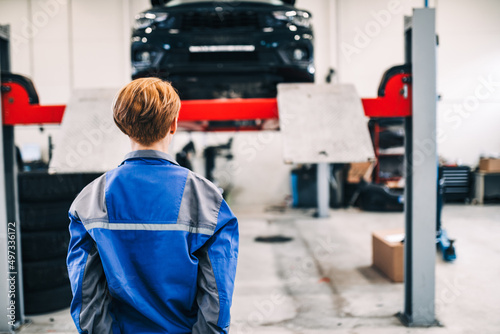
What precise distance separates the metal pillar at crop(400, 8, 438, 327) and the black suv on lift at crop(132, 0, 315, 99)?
92 centimetres

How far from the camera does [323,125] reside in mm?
2092

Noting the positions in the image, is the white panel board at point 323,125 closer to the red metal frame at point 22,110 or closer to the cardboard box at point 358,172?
the red metal frame at point 22,110

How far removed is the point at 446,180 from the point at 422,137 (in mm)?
6429

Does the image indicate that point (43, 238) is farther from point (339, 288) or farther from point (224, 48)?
point (339, 288)

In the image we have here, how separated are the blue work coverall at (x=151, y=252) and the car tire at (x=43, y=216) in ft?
6.49

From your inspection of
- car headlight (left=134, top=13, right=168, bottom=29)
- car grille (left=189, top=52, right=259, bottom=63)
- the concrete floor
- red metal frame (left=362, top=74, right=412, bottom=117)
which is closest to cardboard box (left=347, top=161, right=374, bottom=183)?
the concrete floor

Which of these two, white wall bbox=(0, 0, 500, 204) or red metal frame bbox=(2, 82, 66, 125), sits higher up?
white wall bbox=(0, 0, 500, 204)

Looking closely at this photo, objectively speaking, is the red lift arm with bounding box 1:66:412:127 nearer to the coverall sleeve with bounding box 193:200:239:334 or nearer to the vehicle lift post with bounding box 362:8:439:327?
the vehicle lift post with bounding box 362:8:439:327

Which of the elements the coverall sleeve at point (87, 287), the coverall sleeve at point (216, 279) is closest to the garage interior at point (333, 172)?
the coverall sleeve at point (216, 279)

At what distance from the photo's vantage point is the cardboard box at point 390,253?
131 inches

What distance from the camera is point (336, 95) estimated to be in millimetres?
2256

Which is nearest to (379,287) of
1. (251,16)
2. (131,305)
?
(251,16)

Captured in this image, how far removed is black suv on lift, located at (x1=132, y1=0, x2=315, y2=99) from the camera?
2895mm

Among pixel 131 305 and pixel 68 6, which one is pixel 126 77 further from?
pixel 131 305
